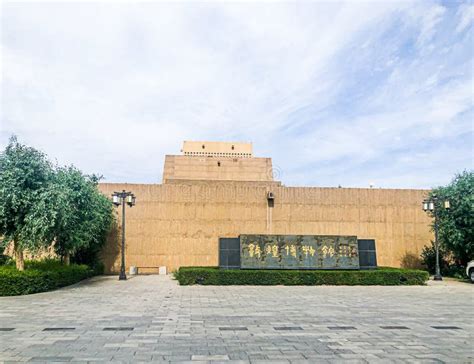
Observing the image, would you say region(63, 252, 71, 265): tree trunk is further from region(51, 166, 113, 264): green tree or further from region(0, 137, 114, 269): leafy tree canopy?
region(0, 137, 114, 269): leafy tree canopy

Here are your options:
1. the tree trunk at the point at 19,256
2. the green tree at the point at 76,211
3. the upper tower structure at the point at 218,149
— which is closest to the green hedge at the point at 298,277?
the green tree at the point at 76,211

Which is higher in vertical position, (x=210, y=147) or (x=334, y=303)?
(x=210, y=147)

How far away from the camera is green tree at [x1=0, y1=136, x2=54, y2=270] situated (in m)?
11.9

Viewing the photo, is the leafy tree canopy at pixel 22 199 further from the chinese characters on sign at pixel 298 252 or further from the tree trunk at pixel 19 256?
the chinese characters on sign at pixel 298 252

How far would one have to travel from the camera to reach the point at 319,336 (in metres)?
6.89

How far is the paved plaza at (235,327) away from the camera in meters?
5.70

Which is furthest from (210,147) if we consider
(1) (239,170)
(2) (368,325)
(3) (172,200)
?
(2) (368,325)

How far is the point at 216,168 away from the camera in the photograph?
31.4m

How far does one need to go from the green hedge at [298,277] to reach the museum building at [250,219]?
4.95 metres

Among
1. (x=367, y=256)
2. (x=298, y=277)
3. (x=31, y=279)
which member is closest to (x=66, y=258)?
(x=31, y=279)

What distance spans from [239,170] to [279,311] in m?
22.3

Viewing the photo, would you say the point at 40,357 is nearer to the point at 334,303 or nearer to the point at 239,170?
the point at 334,303

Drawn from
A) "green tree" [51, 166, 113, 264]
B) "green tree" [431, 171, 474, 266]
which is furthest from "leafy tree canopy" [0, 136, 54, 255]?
"green tree" [431, 171, 474, 266]

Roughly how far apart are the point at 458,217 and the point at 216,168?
17.3m
